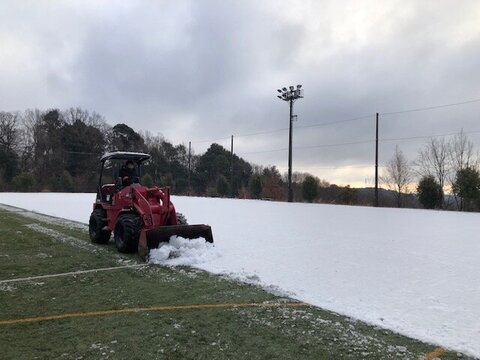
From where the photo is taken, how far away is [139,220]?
9.48m

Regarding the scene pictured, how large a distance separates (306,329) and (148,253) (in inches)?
185

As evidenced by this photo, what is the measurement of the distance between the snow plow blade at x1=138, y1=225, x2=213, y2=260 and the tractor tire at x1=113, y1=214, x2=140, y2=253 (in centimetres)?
51

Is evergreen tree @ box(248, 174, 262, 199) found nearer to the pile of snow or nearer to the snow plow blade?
the snow plow blade

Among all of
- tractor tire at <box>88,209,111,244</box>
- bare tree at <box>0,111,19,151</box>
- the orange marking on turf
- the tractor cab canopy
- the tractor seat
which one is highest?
bare tree at <box>0,111,19,151</box>

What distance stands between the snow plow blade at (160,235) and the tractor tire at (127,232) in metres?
0.51

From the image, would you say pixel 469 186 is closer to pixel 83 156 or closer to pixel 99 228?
pixel 99 228

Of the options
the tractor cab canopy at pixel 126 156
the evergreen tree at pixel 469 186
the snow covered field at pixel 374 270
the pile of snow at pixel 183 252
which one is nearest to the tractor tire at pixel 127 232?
the pile of snow at pixel 183 252

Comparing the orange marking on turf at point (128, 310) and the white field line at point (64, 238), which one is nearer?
the orange marking on turf at point (128, 310)

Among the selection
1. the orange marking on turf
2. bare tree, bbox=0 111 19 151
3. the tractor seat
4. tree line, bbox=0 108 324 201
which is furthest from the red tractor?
bare tree, bbox=0 111 19 151

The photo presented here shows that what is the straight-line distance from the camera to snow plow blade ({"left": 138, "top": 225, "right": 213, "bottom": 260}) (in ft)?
28.9

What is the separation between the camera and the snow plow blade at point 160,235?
8797 mm

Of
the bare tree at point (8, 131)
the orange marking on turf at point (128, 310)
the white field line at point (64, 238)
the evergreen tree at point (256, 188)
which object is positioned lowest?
the orange marking on turf at point (128, 310)

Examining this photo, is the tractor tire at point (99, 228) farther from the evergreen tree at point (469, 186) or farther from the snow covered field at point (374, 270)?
the evergreen tree at point (469, 186)

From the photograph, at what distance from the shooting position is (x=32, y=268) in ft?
27.2
